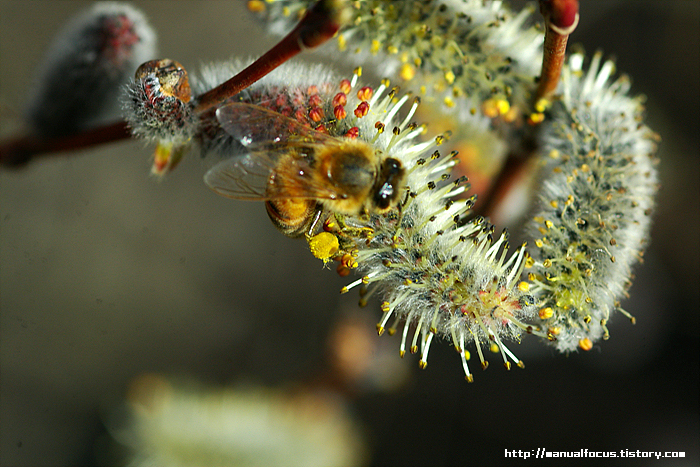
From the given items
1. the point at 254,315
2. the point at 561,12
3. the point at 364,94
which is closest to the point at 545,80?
the point at 561,12

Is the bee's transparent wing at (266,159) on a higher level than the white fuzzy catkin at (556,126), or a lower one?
lower

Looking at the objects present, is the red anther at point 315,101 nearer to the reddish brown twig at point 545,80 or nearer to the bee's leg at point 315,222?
the bee's leg at point 315,222

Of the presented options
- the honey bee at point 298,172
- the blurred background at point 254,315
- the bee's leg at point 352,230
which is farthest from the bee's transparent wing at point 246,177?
the blurred background at point 254,315

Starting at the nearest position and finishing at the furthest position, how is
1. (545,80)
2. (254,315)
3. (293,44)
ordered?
1. (293,44)
2. (545,80)
3. (254,315)

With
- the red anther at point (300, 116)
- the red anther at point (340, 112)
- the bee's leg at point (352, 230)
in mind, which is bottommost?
the bee's leg at point (352, 230)

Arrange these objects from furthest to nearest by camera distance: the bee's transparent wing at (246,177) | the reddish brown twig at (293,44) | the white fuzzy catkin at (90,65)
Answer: the white fuzzy catkin at (90,65)
the bee's transparent wing at (246,177)
the reddish brown twig at (293,44)

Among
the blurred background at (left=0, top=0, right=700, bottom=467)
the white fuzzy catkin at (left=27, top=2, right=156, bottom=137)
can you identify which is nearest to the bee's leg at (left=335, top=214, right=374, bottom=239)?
the white fuzzy catkin at (left=27, top=2, right=156, bottom=137)

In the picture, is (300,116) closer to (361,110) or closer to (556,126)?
(361,110)

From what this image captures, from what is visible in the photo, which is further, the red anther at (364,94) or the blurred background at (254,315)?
the blurred background at (254,315)
